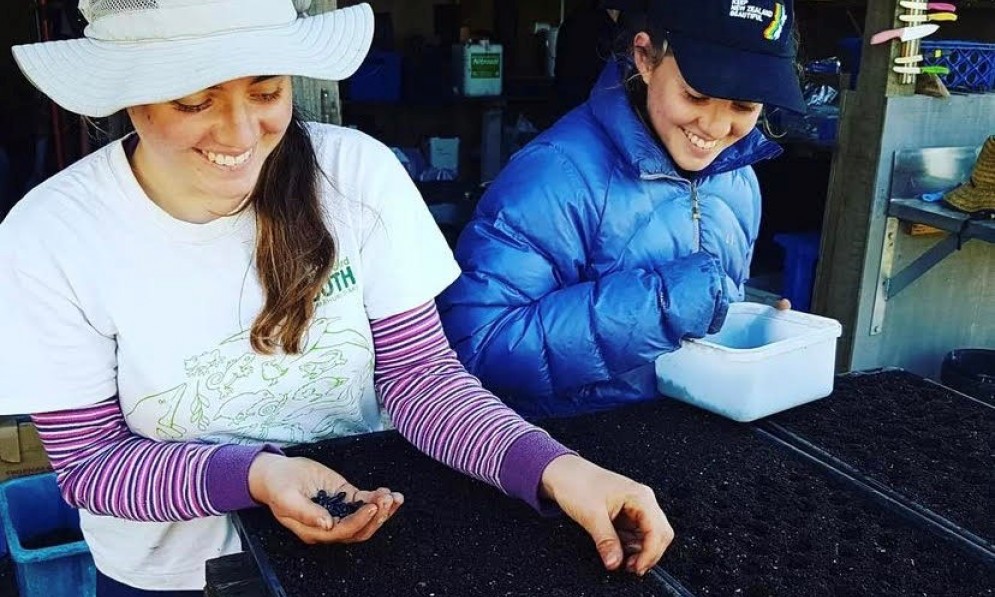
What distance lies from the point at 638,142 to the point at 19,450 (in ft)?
6.31

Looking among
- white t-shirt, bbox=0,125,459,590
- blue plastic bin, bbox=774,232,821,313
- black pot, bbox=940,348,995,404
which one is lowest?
black pot, bbox=940,348,995,404

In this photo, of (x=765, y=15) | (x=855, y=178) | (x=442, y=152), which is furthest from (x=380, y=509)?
(x=442, y=152)

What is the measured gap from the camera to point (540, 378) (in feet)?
4.95

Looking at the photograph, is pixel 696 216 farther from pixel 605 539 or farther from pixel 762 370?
pixel 605 539

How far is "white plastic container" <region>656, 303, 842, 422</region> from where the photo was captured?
1363 millimetres

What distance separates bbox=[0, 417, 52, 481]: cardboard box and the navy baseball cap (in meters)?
1.97

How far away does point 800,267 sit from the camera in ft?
12.6

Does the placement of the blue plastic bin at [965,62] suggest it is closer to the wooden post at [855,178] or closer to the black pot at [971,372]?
the wooden post at [855,178]

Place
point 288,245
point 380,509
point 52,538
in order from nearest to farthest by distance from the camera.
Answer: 1. point 380,509
2. point 288,245
3. point 52,538

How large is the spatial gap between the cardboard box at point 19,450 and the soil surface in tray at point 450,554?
1.67 m

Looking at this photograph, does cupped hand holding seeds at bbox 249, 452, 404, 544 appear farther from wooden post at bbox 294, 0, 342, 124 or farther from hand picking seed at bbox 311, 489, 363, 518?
wooden post at bbox 294, 0, 342, 124

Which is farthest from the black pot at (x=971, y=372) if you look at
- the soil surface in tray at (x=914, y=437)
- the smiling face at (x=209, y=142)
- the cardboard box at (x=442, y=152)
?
the cardboard box at (x=442, y=152)

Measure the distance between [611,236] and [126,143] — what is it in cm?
78

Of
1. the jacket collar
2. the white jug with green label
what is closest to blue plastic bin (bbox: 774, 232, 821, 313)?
the jacket collar
